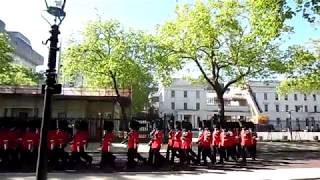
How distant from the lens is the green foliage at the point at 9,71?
39.0 m

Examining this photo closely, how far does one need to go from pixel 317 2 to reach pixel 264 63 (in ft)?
44.0

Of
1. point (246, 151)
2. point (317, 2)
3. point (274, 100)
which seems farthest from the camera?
point (274, 100)

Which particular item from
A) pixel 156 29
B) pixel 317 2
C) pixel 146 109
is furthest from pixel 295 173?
pixel 146 109

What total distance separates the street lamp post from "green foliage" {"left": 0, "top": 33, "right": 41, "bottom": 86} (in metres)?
30.8

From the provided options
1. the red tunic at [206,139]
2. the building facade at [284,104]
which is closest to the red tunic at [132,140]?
the red tunic at [206,139]

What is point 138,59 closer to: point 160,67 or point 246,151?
point 160,67

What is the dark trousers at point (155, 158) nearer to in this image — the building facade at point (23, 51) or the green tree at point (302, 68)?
the green tree at point (302, 68)

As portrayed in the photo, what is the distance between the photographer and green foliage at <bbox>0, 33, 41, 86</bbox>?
128 ft

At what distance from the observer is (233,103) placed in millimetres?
85875

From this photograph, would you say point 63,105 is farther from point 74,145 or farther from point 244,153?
point 74,145

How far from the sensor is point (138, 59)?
1555 inches

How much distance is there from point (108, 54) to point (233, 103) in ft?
171

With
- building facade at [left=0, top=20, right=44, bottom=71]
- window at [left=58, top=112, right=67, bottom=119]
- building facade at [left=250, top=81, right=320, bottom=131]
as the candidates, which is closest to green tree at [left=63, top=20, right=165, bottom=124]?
window at [left=58, top=112, right=67, bottom=119]

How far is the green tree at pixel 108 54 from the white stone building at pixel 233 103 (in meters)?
41.6
